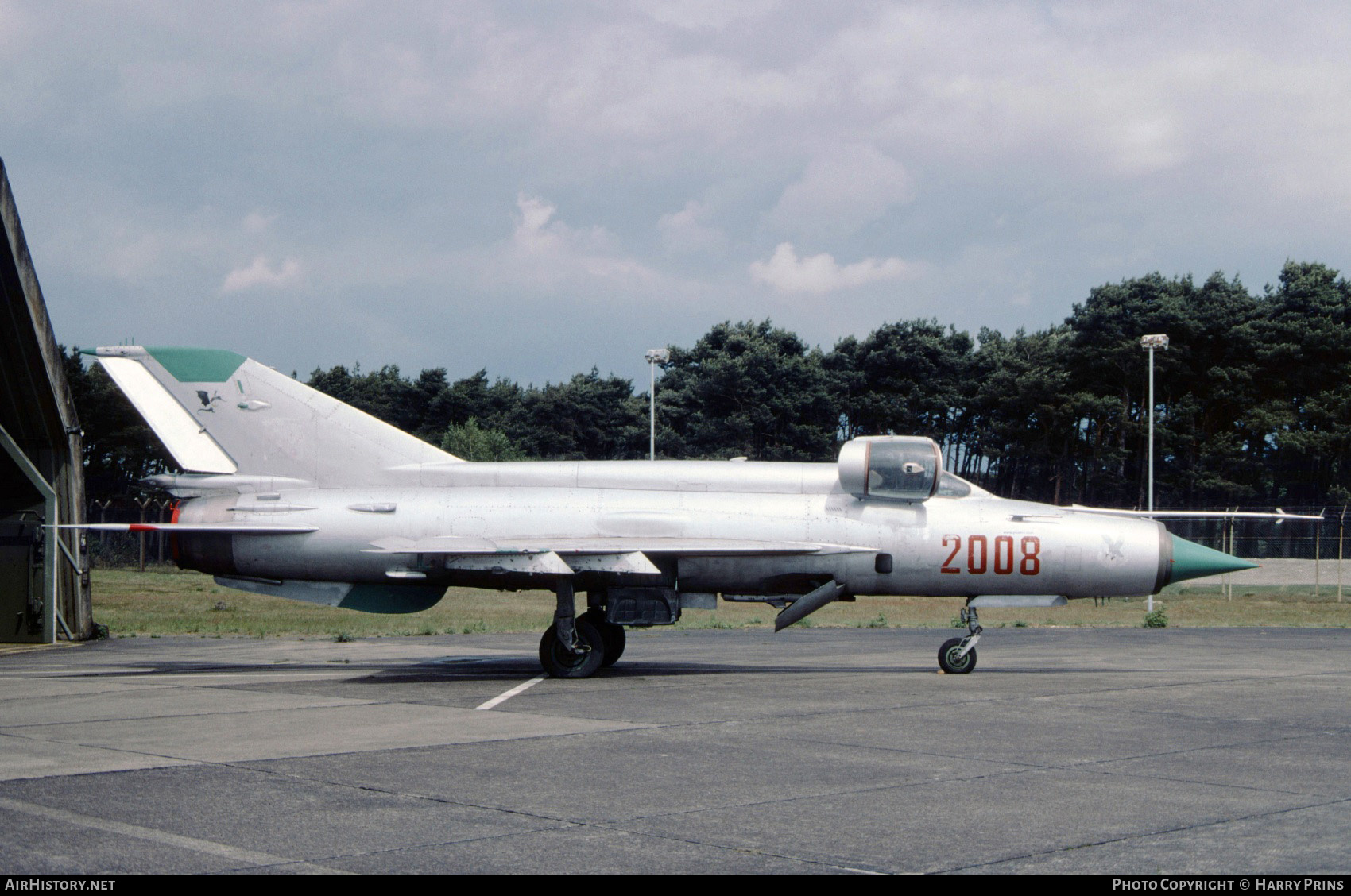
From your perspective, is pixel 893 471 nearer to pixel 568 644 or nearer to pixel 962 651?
pixel 962 651

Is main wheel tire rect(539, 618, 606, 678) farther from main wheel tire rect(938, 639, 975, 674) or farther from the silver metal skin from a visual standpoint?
main wheel tire rect(938, 639, 975, 674)

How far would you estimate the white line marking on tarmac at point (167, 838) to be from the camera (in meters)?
5.66

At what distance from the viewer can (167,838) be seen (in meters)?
6.14

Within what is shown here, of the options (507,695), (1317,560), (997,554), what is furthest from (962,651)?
(1317,560)

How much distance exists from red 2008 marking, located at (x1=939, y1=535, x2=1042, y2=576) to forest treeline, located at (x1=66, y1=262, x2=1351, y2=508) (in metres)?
53.7

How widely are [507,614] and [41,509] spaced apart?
14.1 m

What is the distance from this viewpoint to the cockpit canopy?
49.6 ft

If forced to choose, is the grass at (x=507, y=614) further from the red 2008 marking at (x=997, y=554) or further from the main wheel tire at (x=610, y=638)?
the red 2008 marking at (x=997, y=554)

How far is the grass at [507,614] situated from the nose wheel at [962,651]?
12.3m

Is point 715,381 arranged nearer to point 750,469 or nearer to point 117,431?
point 117,431

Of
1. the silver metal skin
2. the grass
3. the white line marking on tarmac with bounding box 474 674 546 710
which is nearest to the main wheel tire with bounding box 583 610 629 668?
Answer: the silver metal skin

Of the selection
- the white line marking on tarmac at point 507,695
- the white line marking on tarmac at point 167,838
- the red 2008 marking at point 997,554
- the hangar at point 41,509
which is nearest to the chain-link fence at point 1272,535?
the red 2008 marking at point 997,554

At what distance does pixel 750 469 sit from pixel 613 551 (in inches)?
96.3
